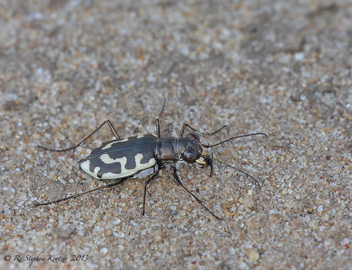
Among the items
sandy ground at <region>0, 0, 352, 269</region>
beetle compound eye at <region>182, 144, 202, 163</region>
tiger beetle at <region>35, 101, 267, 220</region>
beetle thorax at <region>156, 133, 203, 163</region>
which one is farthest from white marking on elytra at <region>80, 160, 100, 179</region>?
beetle compound eye at <region>182, 144, 202, 163</region>

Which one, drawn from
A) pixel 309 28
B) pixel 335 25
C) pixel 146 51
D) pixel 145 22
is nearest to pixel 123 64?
pixel 146 51

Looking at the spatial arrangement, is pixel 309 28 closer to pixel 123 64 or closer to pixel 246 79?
pixel 246 79

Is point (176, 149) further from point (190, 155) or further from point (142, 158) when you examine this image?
point (142, 158)

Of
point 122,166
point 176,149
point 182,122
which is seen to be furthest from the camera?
point 182,122

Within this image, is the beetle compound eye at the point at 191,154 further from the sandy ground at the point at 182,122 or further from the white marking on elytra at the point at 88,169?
the white marking on elytra at the point at 88,169

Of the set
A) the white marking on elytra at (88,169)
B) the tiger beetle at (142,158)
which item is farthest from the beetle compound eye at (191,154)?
the white marking on elytra at (88,169)

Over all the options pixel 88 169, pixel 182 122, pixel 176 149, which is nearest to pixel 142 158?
pixel 176 149
